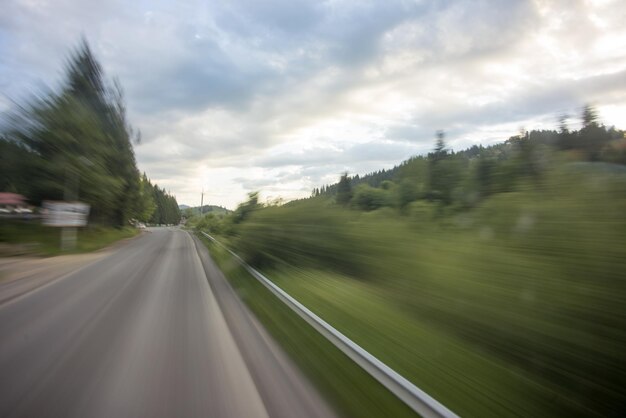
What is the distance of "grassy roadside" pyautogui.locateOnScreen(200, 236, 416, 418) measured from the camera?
11.8 ft

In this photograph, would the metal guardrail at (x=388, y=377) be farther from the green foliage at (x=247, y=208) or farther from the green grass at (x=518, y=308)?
the green foliage at (x=247, y=208)

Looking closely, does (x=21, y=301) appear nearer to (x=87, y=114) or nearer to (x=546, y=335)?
(x=546, y=335)

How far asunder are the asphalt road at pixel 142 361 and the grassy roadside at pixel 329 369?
0.18 metres

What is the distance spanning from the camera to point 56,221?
23969 mm

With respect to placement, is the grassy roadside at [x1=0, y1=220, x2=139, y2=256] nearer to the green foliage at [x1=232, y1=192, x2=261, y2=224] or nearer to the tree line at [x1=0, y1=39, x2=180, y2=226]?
the tree line at [x1=0, y1=39, x2=180, y2=226]

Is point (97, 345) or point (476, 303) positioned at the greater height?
point (476, 303)

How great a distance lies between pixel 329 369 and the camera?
459 cm

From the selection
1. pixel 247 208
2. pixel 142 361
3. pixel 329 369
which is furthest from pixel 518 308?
pixel 247 208

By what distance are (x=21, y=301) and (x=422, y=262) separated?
9.28m

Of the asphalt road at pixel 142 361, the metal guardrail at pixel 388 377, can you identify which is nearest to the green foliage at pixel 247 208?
the asphalt road at pixel 142 361

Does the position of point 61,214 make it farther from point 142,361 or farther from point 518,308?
point 518,308

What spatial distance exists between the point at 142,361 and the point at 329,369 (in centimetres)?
255

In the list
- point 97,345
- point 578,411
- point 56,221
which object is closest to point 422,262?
point 578,411

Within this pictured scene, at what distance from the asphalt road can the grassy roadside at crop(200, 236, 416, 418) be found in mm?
178
